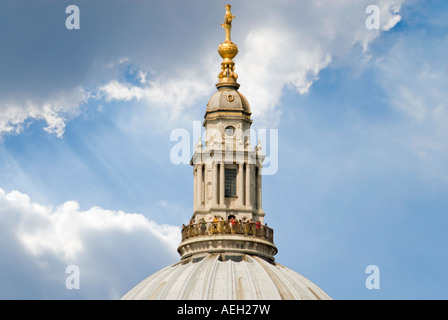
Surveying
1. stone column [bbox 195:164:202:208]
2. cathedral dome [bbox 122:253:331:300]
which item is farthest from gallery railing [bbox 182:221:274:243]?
stone column [bbox 195:164:202:208]

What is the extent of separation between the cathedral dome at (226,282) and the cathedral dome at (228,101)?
1526cm

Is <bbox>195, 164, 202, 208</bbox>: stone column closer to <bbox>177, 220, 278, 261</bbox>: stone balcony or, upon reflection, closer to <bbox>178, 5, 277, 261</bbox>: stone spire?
<bbox>178, 5, 277, 261</bbox>: stone spire

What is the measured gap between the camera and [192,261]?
16262 centimetres

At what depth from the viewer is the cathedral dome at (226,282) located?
504ft

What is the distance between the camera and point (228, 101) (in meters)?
170

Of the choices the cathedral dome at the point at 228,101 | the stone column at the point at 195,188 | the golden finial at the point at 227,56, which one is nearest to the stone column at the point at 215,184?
the stone column at the point at 195,188

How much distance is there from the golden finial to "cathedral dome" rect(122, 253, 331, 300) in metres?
18.7

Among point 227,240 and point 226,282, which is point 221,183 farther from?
point 226,282

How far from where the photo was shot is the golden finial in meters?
172
